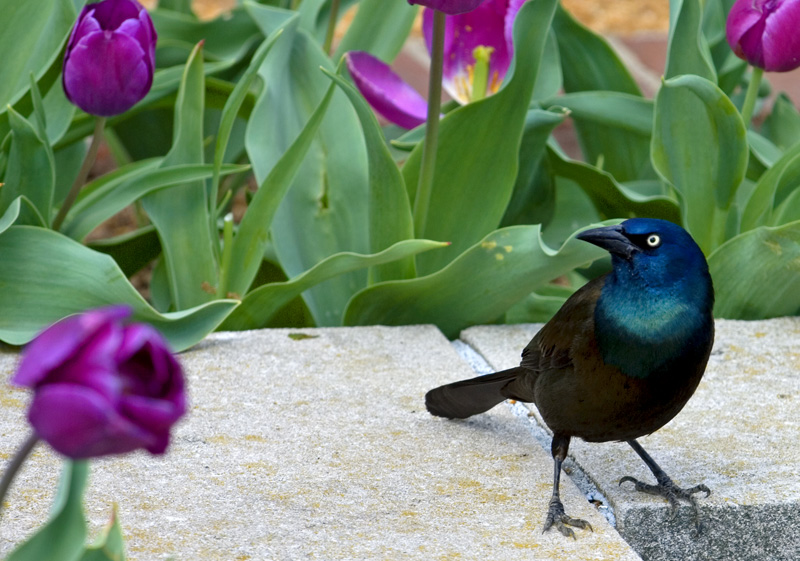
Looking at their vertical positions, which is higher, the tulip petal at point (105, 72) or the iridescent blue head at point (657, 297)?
the tulip petal at point (105, 72)

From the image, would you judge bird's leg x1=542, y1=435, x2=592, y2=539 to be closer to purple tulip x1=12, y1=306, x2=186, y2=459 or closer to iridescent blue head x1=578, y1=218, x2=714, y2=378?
iridescent blue head x1=578, y1=218, x2=714, y2=378

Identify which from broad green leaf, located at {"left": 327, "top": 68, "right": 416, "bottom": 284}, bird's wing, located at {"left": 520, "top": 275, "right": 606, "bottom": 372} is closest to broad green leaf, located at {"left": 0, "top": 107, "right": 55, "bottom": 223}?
broad green leaf, located at {"left": 327, "top": 68, "right": 416, "bottom": 284}

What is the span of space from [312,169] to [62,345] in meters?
2.05

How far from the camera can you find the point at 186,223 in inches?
103

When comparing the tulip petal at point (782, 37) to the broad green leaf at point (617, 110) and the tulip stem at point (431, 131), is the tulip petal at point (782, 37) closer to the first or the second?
the broad green leaf at point (617, 110)

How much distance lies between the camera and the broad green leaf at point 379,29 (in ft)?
10.8

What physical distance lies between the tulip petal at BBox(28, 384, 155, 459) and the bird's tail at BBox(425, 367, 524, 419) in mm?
1316

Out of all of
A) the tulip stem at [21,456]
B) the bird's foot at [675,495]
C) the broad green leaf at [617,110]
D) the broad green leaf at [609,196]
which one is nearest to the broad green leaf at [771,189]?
the broad green leaf at [609,196]

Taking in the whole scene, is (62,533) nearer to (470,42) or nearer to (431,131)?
(431,131)

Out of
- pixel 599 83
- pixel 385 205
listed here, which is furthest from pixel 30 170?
pixel 599 83

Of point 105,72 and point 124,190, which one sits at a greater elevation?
point 105,72

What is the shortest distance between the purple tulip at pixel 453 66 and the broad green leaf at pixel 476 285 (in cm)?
65

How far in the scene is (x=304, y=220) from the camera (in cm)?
273

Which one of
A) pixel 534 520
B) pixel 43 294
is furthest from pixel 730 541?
pixel 43 294
